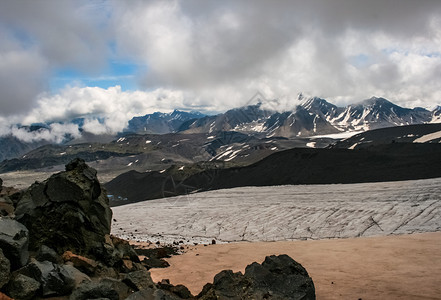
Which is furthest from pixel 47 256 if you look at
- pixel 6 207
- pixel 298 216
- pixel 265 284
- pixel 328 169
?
pixel 328 169

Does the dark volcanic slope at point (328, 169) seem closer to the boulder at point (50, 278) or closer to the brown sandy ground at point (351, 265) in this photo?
the brown sandy ground at point (351, 265)

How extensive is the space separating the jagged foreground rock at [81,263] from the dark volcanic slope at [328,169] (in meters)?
41.4

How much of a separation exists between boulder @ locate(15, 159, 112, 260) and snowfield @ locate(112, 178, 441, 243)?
13.0 metres

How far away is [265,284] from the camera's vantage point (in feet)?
28.2

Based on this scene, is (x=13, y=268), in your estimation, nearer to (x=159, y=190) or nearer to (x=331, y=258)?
(x=331, y=258)

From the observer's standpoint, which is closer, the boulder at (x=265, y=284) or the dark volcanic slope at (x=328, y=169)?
the boulder at (x=265, y=284)

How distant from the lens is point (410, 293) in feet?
30.2

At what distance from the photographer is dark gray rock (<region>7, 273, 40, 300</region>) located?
22.0ft

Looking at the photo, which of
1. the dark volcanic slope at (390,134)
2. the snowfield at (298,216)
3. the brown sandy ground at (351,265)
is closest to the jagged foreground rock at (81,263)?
the brown sandy ground at (351,265)

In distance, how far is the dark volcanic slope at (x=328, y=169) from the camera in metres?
47.1

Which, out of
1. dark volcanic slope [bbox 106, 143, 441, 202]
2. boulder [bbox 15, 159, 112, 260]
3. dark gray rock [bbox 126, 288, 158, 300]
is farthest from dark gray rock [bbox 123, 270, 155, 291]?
dark volcanic slope [bbox 106, 143, 441, 202]

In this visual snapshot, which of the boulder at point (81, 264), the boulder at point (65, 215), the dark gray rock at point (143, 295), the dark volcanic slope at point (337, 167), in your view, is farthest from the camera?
the dark volcanic slope at point (337, 167)

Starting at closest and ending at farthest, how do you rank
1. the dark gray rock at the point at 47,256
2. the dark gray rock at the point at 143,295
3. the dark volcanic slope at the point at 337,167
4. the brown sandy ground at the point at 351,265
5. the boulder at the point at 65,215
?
A: 1. the dark gray rock at the point at 143,295
2. the dark gray rock at the point at 47,256
3. the brown sandy ground at the point at 351,265
4. the boulder at the point at 65,215
5. the dark volcanic slope at the point at 337,167

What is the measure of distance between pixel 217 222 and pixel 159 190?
147ft
